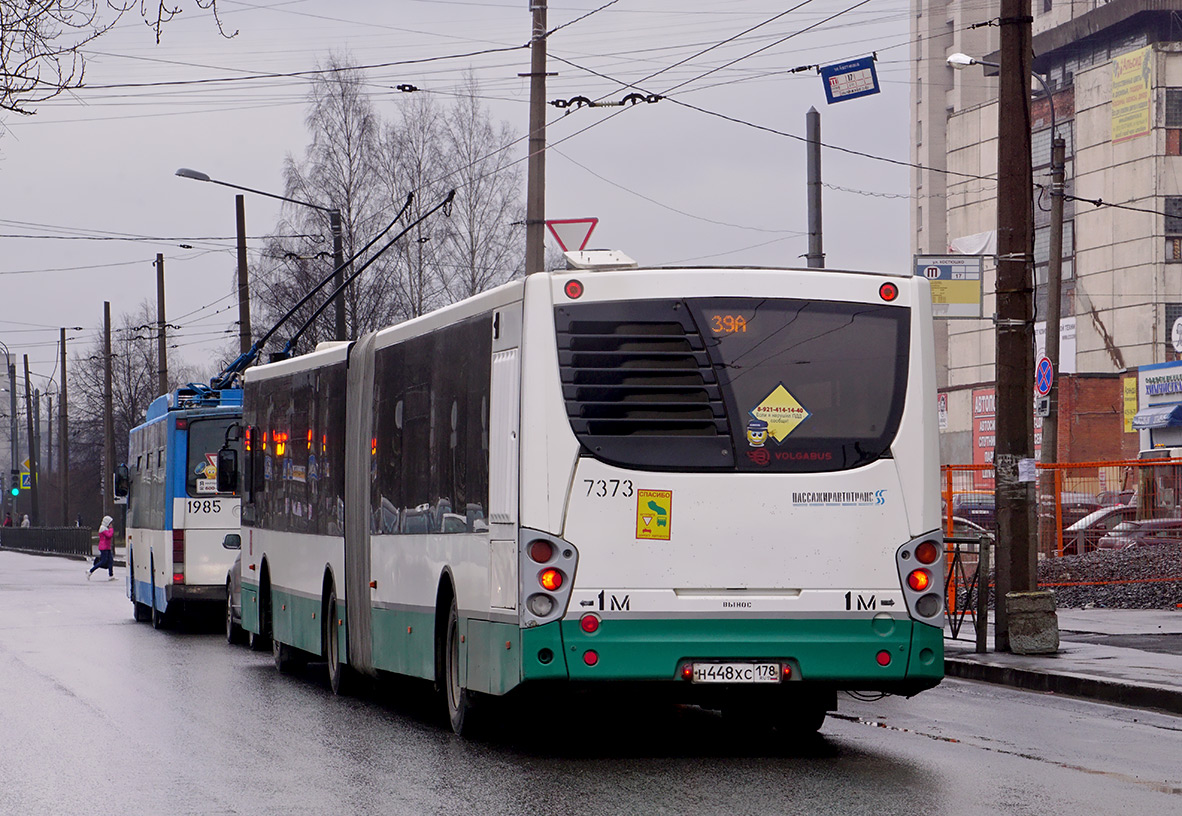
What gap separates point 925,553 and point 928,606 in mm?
290

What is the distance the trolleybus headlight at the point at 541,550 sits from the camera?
999 centimetres

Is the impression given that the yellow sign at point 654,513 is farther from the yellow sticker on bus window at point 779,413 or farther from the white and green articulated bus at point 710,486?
the yellow sticker on bus window at point 779,413

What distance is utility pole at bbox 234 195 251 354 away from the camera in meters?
40.6

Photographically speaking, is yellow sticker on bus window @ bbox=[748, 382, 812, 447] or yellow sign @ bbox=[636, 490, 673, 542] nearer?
yellow sign @ bbox=[636, 490, 673, 542]

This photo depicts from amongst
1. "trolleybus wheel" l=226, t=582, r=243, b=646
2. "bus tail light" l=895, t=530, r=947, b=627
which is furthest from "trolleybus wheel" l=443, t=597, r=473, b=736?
"trolleybus wheel" l=226, t=582, r=243, b=646

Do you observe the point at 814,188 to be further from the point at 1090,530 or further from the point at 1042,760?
the point at 1042,760

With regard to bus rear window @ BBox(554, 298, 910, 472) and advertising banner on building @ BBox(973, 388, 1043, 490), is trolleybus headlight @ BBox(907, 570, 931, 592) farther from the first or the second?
advertising banner on building @ BBox(973, 388, 1043, 490)

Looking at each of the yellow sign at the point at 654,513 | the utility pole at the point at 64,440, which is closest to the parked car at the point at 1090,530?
the yellow sign at the point at 654,513

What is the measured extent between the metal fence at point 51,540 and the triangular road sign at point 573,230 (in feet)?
154

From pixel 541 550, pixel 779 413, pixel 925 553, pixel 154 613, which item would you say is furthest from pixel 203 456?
pixel 925 553

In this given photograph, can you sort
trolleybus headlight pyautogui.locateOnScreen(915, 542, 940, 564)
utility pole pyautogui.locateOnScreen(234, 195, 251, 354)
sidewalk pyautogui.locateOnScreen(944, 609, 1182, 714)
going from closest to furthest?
trolleybus headlight pyautogui.locateOnScreen(915, 542, 940, 564)
sidewalk pyautogui.locateOnScreen(944, 609, 1182, 714)
utility pole pyautogui.locateOnScreen(234, 195, 251, 354)

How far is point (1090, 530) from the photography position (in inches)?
1008

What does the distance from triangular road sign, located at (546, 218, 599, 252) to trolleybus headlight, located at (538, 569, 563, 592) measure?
11.9 meters

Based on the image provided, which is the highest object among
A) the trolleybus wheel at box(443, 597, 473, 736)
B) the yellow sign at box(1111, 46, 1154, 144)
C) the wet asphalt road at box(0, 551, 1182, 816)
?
the yellow sign at box(1111, 46, 1154, 144)
